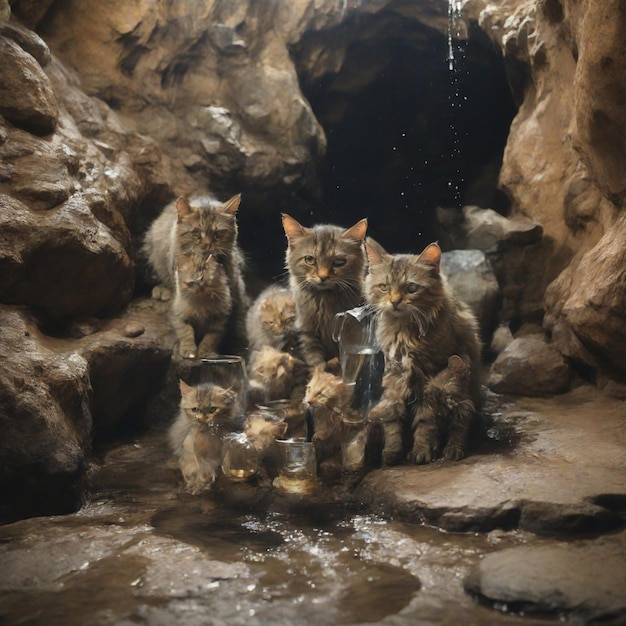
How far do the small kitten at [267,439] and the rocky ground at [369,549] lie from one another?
36 centimetres

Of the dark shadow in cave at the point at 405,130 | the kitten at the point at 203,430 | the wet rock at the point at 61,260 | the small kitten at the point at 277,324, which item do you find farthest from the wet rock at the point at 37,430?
the dark shadow in cave at the point at 405,130

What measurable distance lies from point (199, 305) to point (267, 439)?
63.8 inches

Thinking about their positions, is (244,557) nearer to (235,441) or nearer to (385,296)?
(235,441)

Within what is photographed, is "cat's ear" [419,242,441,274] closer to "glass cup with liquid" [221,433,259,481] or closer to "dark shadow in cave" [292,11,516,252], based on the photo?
"glass cup with liquid" [221,433,259,481]

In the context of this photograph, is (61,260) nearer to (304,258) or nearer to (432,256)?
(304,258)

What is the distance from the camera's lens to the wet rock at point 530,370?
17.5 feet

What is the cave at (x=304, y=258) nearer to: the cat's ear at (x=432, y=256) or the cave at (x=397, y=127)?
the cave at (x=397, y=127)

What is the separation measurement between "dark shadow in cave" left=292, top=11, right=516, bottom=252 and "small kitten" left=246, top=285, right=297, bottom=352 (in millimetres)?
2698

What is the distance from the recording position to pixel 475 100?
8570 millimetres

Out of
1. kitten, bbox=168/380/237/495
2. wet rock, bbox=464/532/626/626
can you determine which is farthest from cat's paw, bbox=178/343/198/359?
wet rock, bbox=464/532/626/626

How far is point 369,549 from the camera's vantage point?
322cm

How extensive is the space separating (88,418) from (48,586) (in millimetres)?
1752

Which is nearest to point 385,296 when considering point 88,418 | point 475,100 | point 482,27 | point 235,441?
point 235,441

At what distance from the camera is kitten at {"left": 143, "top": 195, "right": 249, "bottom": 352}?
18.7 ft
